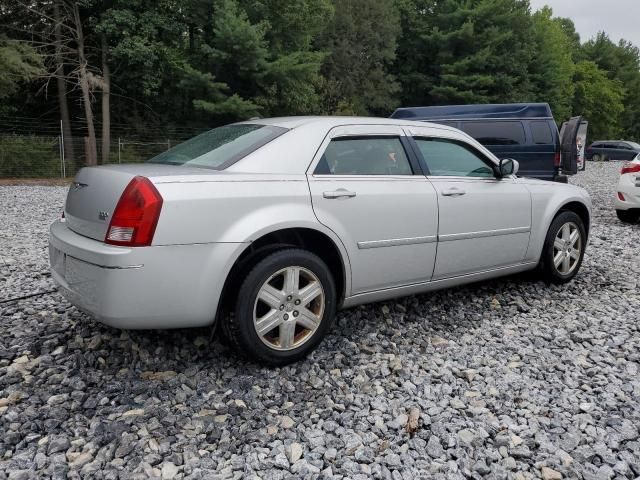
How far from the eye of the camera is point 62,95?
23.4 m

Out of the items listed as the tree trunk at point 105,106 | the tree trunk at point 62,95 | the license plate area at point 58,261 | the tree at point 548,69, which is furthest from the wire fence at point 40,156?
the tree at point 548,69

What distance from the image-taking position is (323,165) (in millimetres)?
3486

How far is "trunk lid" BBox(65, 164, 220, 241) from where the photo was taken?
2.93 metres

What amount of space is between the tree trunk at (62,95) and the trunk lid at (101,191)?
60.0 feet

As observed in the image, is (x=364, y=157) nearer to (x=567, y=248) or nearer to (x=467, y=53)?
(x=567, y=248)

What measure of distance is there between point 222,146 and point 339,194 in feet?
2.67

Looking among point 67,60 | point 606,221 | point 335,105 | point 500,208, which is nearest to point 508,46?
point 335,105

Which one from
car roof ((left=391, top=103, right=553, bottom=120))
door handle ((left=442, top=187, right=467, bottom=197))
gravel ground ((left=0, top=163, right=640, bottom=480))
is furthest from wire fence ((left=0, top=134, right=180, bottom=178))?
door handle ((left=442, top=187, right=467, bottom=197))

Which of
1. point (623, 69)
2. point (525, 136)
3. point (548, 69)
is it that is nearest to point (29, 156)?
point (525, 136)

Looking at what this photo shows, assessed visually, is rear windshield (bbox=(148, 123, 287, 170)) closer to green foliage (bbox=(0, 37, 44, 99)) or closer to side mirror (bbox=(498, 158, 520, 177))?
side mirror (bbox=(498, 158, 520, 177))

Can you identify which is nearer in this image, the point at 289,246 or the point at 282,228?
the point at 282,228

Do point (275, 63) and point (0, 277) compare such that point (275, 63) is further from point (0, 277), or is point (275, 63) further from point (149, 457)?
point (149, 457)

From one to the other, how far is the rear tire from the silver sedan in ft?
20.0

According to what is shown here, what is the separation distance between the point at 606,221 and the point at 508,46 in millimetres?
31966
